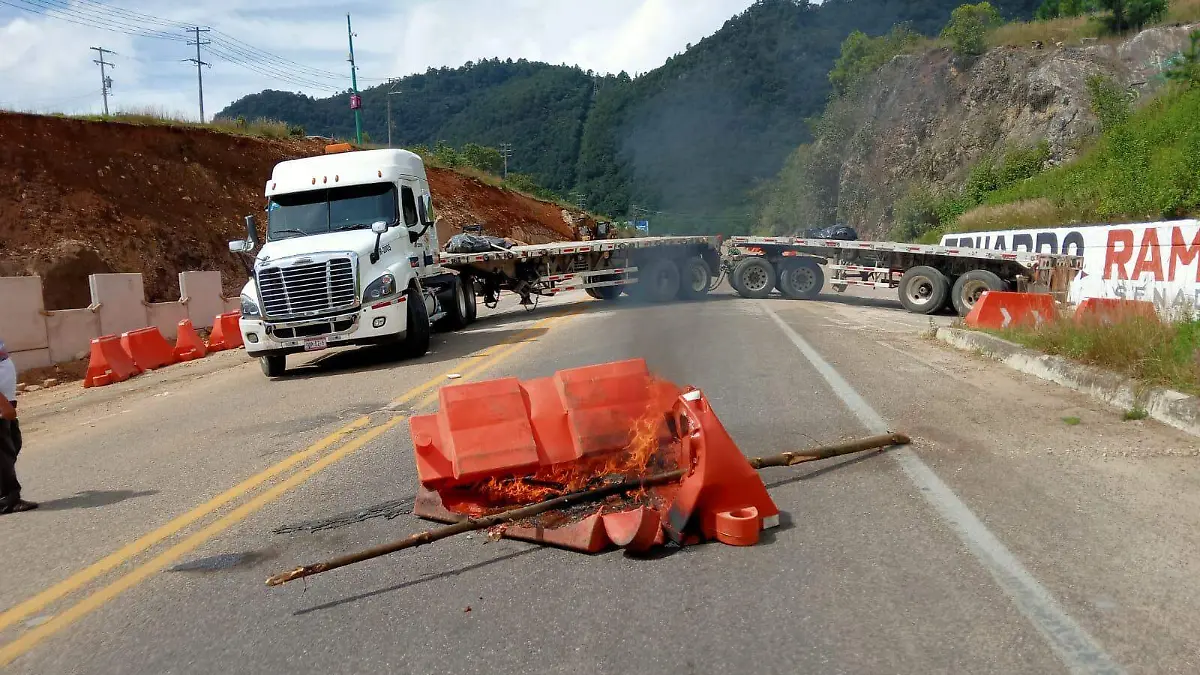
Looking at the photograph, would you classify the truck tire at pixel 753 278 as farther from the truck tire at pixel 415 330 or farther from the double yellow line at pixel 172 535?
the double yellow line at pixel 172 535

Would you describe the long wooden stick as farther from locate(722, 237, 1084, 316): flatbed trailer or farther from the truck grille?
locate(722, 237, 1084, 316): flatbed trailer

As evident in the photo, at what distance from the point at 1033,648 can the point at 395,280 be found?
406 inches

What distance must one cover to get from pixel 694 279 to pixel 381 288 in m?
10.6

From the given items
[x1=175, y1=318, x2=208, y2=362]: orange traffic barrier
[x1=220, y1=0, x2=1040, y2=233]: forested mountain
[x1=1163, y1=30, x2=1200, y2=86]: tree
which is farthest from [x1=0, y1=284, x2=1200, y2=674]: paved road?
[x1=1163, y1=30, x2=1200, y2=86]: tree

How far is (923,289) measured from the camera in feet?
58.6

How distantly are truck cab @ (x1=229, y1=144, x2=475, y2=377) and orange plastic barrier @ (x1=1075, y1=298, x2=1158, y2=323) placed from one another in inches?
335

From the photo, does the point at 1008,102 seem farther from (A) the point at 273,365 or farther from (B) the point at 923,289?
(A) the point at 273,365

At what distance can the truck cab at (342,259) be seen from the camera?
37.9 feet

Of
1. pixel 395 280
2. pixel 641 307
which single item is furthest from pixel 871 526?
pixel 641 307

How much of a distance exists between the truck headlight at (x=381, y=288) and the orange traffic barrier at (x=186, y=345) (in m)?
5.48

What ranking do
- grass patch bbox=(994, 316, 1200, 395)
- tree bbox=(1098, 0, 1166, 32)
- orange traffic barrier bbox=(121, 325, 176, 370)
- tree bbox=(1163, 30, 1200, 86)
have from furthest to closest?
tree bbox=(1098, 0, 1166, 32), tree bbox=(1163, 30, 1200, 86), orange traffic barrier bbox=(121, 325, 176, 370), grass patch bbox=(994, 316, 1200, 395)

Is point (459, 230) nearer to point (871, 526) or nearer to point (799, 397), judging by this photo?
point (799, 397)

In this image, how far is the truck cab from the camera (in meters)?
11.6

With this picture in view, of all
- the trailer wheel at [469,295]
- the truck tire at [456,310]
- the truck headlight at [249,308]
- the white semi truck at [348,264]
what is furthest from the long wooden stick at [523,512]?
the trailer wheel at [469,295]
